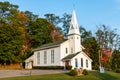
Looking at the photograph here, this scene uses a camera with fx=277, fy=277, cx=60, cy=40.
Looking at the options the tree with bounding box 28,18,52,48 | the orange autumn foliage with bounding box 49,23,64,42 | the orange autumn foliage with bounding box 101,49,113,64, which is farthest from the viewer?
the orange autumn foliage with bounding box 49,23,64,42

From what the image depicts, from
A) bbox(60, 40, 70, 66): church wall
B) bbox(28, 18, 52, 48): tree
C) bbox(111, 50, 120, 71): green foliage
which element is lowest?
bbox(111, 50, 120, 71): green foliage

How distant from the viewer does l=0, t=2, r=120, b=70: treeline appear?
68.6m

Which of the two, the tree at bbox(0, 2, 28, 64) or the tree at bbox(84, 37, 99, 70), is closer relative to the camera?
the tree at bbox(0, 2, 28, 64)

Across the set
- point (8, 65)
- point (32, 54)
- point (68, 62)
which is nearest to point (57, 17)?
point (32, 54)

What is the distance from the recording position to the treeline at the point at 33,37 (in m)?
68.6

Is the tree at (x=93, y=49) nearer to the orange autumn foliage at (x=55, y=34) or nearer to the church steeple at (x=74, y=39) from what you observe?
the orange autumn foliage at (x=55, y=34)

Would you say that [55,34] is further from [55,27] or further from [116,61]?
[116,61]

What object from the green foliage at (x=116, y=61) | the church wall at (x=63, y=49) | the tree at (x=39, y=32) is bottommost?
the green foliage at (x=116, y=61)

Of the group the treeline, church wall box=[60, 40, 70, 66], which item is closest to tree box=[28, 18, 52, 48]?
the treeline

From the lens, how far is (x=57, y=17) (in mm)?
90125

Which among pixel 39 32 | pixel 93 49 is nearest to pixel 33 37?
pixel 39 32

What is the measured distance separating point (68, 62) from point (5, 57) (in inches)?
726

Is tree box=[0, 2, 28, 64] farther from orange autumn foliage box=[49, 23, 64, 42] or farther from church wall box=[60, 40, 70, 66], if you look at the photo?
church wall box=[60, 40, 70, 66]

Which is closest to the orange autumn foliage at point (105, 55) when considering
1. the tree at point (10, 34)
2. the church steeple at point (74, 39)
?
the church steeple at point (74, 39)
